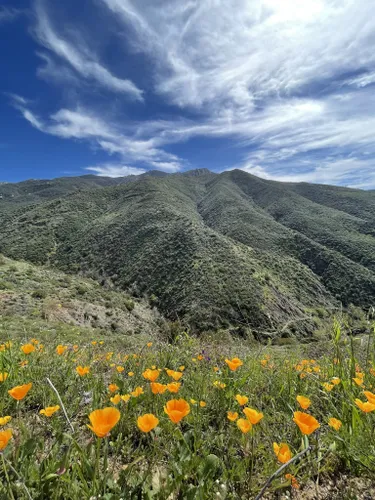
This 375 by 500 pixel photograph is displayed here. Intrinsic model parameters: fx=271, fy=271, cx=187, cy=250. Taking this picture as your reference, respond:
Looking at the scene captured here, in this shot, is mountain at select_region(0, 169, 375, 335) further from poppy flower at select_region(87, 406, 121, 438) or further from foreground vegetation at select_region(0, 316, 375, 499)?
poppy flower at select_region(87, 406, 121, 438)

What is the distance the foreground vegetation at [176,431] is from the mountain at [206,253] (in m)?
14.9

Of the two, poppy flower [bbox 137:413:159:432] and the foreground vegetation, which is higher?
poppy flower [bbox 137:413:159:432]

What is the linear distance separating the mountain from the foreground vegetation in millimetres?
14852

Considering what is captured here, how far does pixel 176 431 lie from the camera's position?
1759 mm

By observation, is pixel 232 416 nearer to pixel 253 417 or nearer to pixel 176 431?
pixel 176 431

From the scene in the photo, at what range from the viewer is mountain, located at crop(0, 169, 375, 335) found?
31.7 metres

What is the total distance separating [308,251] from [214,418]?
56031 mm

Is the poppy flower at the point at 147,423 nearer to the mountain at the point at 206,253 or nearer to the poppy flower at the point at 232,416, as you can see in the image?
the poppy flower at the point at 232,416

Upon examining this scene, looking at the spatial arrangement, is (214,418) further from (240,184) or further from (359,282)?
(240,184)

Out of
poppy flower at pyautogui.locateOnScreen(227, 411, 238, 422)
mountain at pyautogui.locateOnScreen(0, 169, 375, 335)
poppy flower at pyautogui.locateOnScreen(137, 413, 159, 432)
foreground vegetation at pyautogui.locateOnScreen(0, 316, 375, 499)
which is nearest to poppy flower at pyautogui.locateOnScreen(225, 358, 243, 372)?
foreground vegetation at pyautogui.locateOnScreen(0, 316, 375, 499)

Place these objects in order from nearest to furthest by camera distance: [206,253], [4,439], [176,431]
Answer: [4,439], [176,431], [206,253]

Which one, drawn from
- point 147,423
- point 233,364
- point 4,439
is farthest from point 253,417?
point 4,439

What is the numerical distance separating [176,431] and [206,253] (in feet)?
121

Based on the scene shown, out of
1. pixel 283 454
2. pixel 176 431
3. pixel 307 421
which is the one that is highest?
pixel 307 421
